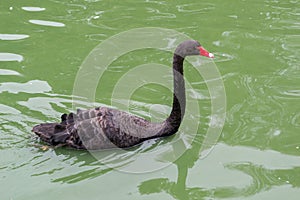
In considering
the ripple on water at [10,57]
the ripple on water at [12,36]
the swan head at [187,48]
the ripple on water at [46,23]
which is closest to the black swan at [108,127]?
the swan head at [187,48]

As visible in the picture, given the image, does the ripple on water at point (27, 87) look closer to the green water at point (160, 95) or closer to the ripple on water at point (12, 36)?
the green water at point (160, 95)

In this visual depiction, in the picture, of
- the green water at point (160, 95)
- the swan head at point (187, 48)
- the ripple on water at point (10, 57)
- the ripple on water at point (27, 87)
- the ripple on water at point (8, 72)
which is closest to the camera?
the green water at point (160, 95)

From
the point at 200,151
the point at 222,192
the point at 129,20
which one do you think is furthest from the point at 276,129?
the point at 129,20

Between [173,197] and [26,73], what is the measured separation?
2.69 metres

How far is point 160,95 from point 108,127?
116 cm

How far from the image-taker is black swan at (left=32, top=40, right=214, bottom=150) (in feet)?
16.4

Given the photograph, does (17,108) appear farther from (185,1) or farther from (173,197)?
(185,1)

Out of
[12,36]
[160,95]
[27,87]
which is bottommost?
[160,95]

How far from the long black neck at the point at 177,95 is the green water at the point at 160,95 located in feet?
0.71

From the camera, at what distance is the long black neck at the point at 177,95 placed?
505 cm

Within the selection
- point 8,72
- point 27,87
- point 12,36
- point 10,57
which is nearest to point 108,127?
point 27,87

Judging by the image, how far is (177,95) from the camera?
512cm

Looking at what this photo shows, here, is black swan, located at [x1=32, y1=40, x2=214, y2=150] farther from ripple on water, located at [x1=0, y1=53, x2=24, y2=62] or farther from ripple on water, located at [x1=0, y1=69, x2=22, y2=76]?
ripple on water, located at [x1=0, y1=53, x2=24, y2=62]

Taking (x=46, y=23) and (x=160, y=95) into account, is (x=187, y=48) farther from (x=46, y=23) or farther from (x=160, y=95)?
(x=46, y=23)
